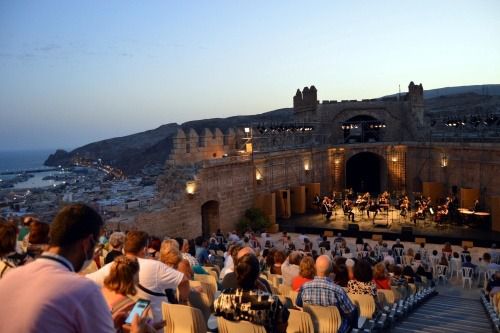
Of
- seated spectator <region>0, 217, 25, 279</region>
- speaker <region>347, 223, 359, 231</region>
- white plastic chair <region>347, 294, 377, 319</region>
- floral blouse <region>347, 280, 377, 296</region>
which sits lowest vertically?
speaker <region>347, 223, 359, 231</region>

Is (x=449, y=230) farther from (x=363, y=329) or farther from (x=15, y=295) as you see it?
(x=15, y=295)

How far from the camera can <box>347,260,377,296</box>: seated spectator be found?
5535 mm

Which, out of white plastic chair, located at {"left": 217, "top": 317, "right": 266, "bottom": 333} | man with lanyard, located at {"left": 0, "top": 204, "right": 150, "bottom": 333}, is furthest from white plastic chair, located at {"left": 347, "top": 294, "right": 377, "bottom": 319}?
man with lanyard, located at {"left": 0, "top": 204, "right": 150, "bottom": 333}

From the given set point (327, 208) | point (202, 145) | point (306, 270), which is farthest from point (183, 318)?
point (327, 208)

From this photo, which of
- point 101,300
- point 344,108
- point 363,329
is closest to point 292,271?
point 363,329

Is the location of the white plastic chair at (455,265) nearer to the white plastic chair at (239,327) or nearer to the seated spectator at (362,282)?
the seated spectator at (362,282)

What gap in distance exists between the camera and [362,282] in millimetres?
5598

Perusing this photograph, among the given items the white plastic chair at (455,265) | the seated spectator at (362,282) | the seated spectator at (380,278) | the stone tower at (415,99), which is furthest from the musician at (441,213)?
the seated spectator at (362,282)

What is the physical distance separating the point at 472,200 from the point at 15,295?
2295 cm

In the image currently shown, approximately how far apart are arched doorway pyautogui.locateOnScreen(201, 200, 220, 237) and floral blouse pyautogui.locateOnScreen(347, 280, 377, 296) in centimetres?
1302

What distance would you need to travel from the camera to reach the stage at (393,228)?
1831 centimetres

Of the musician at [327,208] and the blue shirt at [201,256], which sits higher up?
the blue shirt at [201,256]

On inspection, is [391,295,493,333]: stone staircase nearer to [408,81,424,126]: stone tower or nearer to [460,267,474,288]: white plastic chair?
[460,267,474,288]: white plastic chair

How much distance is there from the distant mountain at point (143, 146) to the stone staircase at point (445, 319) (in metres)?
55.5
